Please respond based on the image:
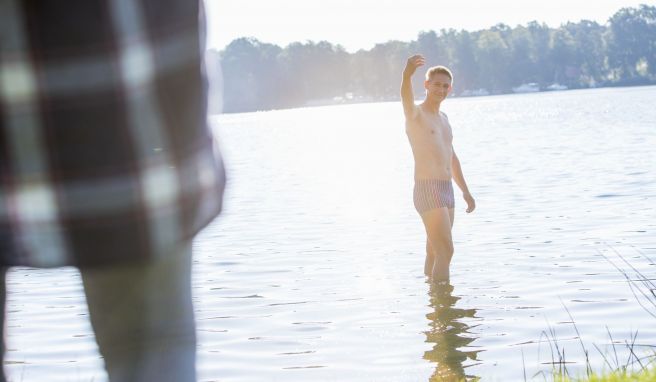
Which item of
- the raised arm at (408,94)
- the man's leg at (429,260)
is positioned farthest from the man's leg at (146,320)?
the man's leg at (429,260)

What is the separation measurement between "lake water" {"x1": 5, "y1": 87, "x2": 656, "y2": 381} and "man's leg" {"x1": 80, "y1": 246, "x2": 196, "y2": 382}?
0.15m

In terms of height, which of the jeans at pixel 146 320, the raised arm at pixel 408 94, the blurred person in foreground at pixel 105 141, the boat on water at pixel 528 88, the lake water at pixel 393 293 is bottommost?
the boat on water at pixel 528 88

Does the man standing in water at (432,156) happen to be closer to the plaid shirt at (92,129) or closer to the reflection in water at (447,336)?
the reflection in water at (447,336)

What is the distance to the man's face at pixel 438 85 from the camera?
324 inches

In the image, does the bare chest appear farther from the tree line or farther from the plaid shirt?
the tree line

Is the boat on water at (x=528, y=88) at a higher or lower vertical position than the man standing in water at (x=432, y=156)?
lower

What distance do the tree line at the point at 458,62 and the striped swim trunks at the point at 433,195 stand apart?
138 metres

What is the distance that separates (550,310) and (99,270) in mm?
7181

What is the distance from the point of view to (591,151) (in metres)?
31.1

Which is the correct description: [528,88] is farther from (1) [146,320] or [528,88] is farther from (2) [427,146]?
(1) [146,320]

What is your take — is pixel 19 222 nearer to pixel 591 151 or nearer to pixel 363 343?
pixel 363 343

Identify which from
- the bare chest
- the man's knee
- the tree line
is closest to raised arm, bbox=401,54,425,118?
the bare chest

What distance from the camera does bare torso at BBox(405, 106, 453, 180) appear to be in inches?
322

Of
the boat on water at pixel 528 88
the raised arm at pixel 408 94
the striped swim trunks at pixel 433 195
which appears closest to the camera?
the raised arm at pixel 408 94
